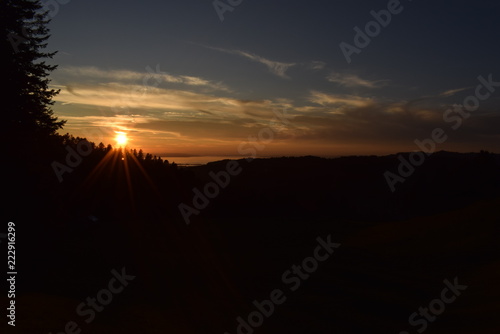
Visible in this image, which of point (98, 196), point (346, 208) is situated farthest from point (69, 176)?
point (346, 208)

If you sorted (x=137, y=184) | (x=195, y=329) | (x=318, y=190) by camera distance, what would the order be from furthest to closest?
(x=318, y=190) < (x=137, y=184) < (x=195, y=329)

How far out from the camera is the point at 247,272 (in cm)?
2036

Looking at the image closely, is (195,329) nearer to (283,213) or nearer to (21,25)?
(21,25)

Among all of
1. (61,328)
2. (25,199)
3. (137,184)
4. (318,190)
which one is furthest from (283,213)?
(318,190)

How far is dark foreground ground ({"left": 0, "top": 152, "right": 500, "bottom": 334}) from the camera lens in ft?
45.4

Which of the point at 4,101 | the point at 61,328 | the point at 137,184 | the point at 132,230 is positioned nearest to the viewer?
the point at 61,328

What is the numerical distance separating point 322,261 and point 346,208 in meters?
54.1

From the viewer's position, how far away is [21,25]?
3019 centimetres

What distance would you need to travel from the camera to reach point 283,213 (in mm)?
55094

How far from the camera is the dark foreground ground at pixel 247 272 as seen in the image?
13.8m

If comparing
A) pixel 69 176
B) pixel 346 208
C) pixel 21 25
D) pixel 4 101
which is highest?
pixel 21 25

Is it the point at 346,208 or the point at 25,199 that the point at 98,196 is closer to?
the point at 25,199

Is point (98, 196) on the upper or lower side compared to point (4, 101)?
lower

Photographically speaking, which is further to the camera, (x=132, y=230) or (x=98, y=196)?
(x=98, y=196)
